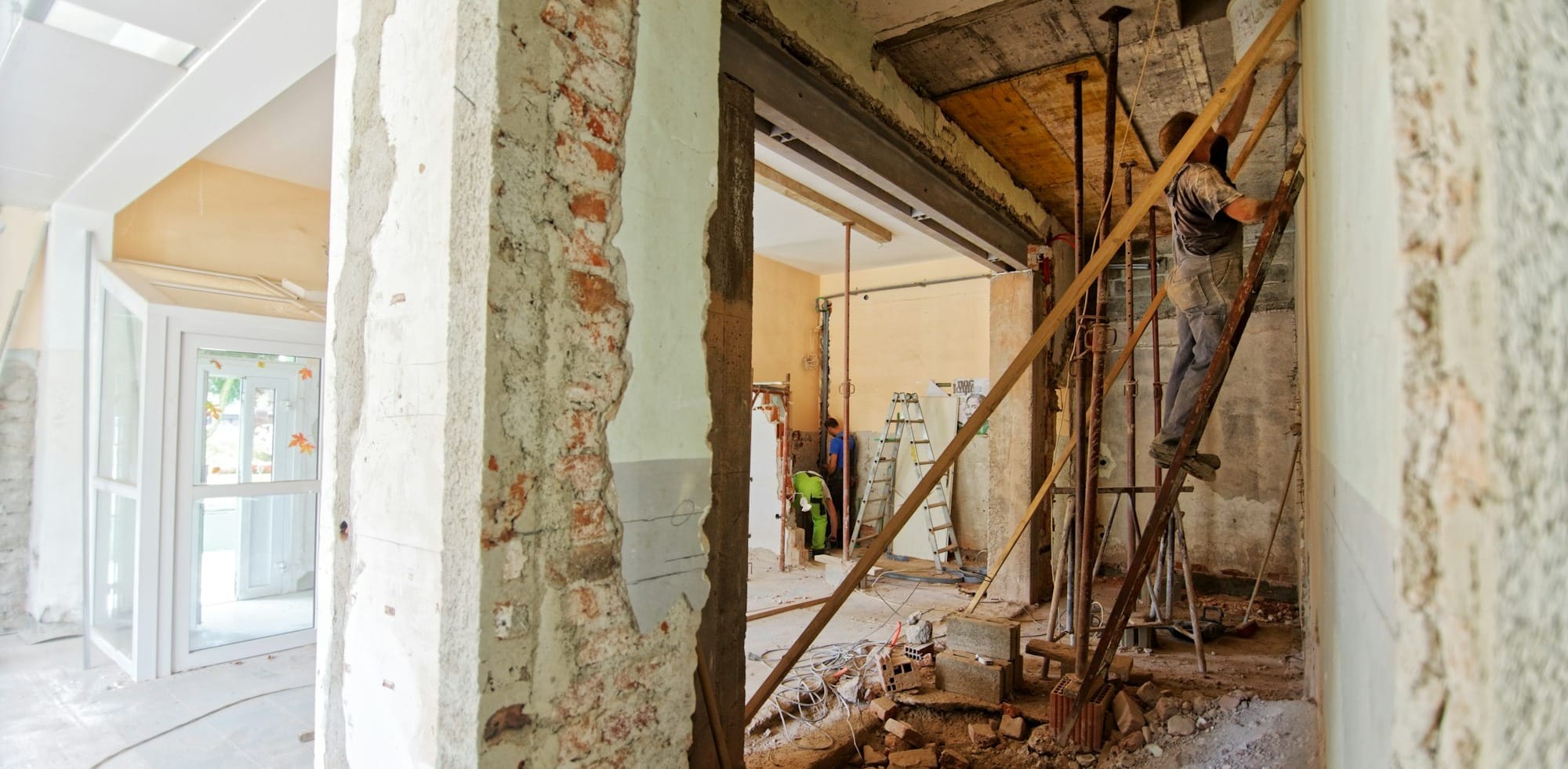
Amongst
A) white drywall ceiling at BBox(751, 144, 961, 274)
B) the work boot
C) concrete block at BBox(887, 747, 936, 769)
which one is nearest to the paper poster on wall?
white drywall ceiling at BBox(751, 144, 961, 274)

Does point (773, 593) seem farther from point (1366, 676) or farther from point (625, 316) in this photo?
point (1366, 676)

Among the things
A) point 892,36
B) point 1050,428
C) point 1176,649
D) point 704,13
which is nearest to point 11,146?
point 704,13

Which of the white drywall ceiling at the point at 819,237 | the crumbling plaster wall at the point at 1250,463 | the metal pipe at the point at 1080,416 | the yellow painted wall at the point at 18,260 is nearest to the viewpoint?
the metal pipe at the point at 1080,416

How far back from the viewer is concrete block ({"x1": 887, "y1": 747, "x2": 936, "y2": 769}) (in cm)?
284

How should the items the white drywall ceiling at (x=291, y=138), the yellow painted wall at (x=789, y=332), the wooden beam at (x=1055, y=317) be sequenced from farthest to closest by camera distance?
the yellow painted wall at (x=789, y=332) → the white drywall ceiling at (x=291, y=138) → the wooden beam at (x=1055, y=317)

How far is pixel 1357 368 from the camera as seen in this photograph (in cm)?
82

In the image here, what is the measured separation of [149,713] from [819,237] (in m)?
6.50

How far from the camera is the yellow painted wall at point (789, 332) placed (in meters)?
8.93

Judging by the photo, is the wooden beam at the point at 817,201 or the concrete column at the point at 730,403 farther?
the wooden beam at the point at 817,201

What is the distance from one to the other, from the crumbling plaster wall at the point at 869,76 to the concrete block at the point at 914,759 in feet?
9.28

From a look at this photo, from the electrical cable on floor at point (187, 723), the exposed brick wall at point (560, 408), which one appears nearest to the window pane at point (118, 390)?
the electrical cable on floor at point (187, 723)

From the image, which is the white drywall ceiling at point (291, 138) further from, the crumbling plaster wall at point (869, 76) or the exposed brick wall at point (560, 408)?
the exposed brick wall at point (560, 408)

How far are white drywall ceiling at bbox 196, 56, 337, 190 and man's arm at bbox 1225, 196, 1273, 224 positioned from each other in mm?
3961

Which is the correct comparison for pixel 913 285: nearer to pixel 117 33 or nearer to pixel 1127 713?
pixel 1127 713
